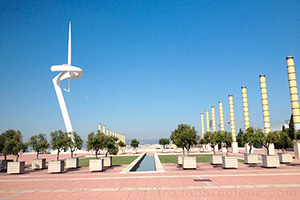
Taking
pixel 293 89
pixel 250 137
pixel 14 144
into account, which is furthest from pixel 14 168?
pixel 293 89

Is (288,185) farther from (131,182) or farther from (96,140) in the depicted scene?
(96,140)

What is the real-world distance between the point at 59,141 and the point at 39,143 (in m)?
2.75

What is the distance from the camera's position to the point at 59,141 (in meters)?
23.9

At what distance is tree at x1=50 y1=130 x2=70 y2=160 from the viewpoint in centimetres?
2392

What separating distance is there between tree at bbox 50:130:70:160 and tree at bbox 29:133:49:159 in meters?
1.33

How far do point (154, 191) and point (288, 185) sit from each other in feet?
23.8

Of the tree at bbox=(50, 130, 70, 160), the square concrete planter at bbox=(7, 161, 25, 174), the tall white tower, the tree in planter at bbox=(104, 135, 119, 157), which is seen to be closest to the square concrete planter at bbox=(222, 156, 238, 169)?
the tree in planter at bbox=(104, 135, 119, 157)


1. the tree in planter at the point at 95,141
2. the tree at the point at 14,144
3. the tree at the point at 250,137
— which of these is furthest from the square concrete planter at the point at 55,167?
the tree at the point at 250,137

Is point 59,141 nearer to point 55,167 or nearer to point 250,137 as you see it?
point 55,167

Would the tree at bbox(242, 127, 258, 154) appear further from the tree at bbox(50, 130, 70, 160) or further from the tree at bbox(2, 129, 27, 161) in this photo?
the tree at bbox(2, 129, 27, 161)

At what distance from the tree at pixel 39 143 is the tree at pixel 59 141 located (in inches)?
52.2

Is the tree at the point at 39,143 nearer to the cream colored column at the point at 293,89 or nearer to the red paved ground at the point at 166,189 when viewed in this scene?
the red paved ground at the point at 166,189

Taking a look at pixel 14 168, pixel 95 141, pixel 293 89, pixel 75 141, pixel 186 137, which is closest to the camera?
pixel 14 168

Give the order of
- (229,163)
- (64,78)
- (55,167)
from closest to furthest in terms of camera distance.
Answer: (229,163) → (55,167) → (64,78)
